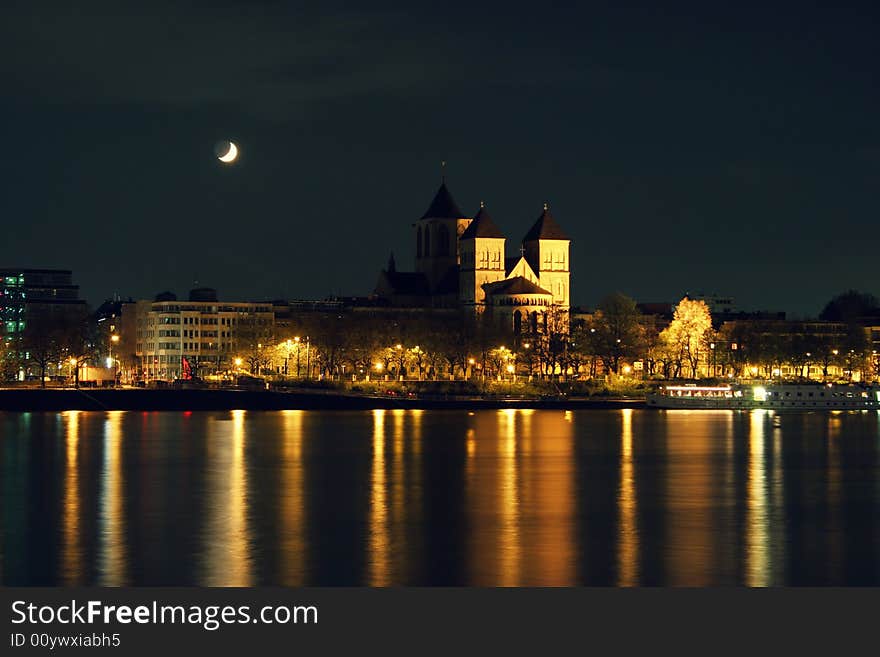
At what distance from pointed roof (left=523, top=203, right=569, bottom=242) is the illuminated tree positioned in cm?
4205

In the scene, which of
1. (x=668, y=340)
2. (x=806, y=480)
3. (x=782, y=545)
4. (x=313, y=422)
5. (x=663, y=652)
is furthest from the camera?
(x=668, y=340)

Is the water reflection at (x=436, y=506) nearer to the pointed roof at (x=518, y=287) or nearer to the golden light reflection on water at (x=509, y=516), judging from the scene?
the golden light reflection on water at (x=509, y=516)

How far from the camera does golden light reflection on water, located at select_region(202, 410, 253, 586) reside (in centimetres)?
3459

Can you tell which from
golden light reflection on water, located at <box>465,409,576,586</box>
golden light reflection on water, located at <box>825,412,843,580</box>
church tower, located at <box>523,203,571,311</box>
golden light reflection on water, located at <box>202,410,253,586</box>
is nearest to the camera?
golden light reflection on water, located at <box>202,410,253,586</box>

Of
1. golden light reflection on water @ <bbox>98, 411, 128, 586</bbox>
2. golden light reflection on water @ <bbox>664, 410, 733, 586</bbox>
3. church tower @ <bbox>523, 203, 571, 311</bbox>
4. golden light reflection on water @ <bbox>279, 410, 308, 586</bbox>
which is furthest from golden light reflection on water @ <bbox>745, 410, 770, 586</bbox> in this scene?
church tower @ <bbox>523, 203, 571, 311</bbox>

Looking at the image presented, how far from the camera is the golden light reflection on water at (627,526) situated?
34656 millimetres

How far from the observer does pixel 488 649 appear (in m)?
27.0

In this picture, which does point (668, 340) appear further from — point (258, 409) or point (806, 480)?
point (806, 480)

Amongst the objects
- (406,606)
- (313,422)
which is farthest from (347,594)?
(313,422)

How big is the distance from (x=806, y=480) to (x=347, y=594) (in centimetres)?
3074

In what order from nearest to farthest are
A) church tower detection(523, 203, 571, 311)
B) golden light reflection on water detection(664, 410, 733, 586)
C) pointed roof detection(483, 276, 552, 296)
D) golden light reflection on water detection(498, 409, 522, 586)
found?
golden light reflection on water detection(498, 409, 522, 586) < golden light reflection on water detection(664, 410, 733, 586) < pointed roof detection(483, 276, 552, 296) < church tower detection(523, 203, 571, 311)

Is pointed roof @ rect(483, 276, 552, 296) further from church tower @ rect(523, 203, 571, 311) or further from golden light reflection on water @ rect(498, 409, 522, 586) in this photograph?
golden light reflection on water @ rect(498, 409, 522, 586)

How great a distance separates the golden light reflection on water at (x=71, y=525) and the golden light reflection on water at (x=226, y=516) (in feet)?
9.88

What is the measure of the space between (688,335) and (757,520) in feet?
339
